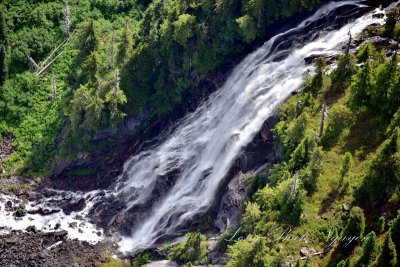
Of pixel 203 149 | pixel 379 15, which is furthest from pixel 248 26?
pixel 203 149

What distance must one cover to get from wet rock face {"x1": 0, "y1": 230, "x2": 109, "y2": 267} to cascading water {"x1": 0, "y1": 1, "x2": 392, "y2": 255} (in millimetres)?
2165

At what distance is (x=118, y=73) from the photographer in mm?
80125

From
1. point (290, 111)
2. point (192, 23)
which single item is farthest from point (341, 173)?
point (192, 23)

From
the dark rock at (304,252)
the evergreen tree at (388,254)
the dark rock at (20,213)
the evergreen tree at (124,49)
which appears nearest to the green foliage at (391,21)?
the dark rock at (304,252)

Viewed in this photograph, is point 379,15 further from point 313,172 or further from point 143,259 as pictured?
point 143,259

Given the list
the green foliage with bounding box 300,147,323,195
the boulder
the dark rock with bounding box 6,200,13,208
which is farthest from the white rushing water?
the dark rock with bounding box 6,200,13,208

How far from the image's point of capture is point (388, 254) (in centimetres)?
4481

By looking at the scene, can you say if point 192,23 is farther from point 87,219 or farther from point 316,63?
point 87,219

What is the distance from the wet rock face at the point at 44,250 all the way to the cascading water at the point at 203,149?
7.10 ft

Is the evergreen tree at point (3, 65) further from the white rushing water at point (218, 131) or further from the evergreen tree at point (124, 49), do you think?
the white rushing water at point (218, 131)

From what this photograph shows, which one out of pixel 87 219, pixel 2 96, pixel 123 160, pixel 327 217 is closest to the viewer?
pixel 327 217

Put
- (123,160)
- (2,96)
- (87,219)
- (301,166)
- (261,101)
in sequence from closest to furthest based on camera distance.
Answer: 1. (301,166)
2. (261,101)
3. (87,219)
4. (123,160)
5. (2,96)

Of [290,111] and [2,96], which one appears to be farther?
[2,96]

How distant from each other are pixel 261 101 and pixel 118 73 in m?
22.7
